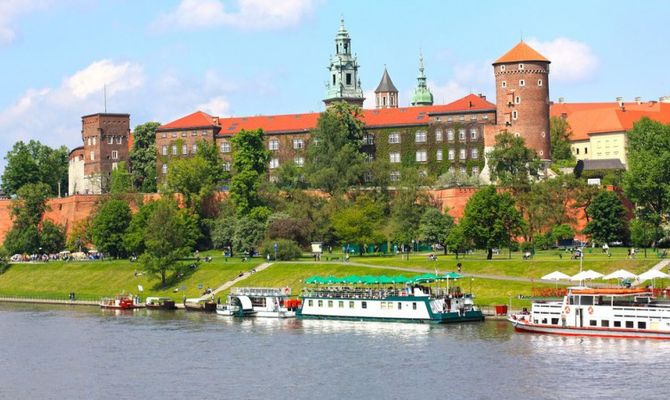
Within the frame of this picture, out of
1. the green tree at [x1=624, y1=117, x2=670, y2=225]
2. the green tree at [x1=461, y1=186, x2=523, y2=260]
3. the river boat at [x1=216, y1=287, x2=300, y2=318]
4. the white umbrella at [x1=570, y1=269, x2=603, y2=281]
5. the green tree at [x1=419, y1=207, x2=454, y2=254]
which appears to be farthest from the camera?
the green tree at [x1=419, y1=207, x2=454, y2=254]

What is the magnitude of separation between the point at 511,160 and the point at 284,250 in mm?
29068

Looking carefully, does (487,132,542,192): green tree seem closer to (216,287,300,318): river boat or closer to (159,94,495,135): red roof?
(159,94,495,135): red roof

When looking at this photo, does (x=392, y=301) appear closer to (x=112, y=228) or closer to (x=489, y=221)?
(x=489, y=221)

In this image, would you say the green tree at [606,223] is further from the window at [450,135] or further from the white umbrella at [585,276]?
the white umbrella at [585,276]

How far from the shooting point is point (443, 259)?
111562mm

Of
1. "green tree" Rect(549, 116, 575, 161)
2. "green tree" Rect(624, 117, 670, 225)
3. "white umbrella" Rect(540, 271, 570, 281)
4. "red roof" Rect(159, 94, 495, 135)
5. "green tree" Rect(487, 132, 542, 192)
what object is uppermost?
"red roof" Rect(159, 94, 495, 135)

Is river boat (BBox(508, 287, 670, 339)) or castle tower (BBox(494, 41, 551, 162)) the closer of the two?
river boat (BBox(508, 287, 670, 339))

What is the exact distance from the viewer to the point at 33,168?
17412 centimetres

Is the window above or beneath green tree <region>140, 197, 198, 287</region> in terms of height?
above

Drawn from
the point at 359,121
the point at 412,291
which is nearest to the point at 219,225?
the point at 359,121

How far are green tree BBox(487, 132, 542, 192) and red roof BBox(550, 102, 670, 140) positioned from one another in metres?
21.3

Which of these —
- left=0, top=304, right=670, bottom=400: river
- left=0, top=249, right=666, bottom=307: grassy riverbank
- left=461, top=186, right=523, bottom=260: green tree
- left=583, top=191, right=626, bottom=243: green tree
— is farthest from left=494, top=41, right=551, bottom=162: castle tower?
left=0, top=304, right=670, bottom=400: river

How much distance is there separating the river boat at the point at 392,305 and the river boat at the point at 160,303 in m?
14.6

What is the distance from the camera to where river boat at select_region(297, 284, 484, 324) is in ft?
294
